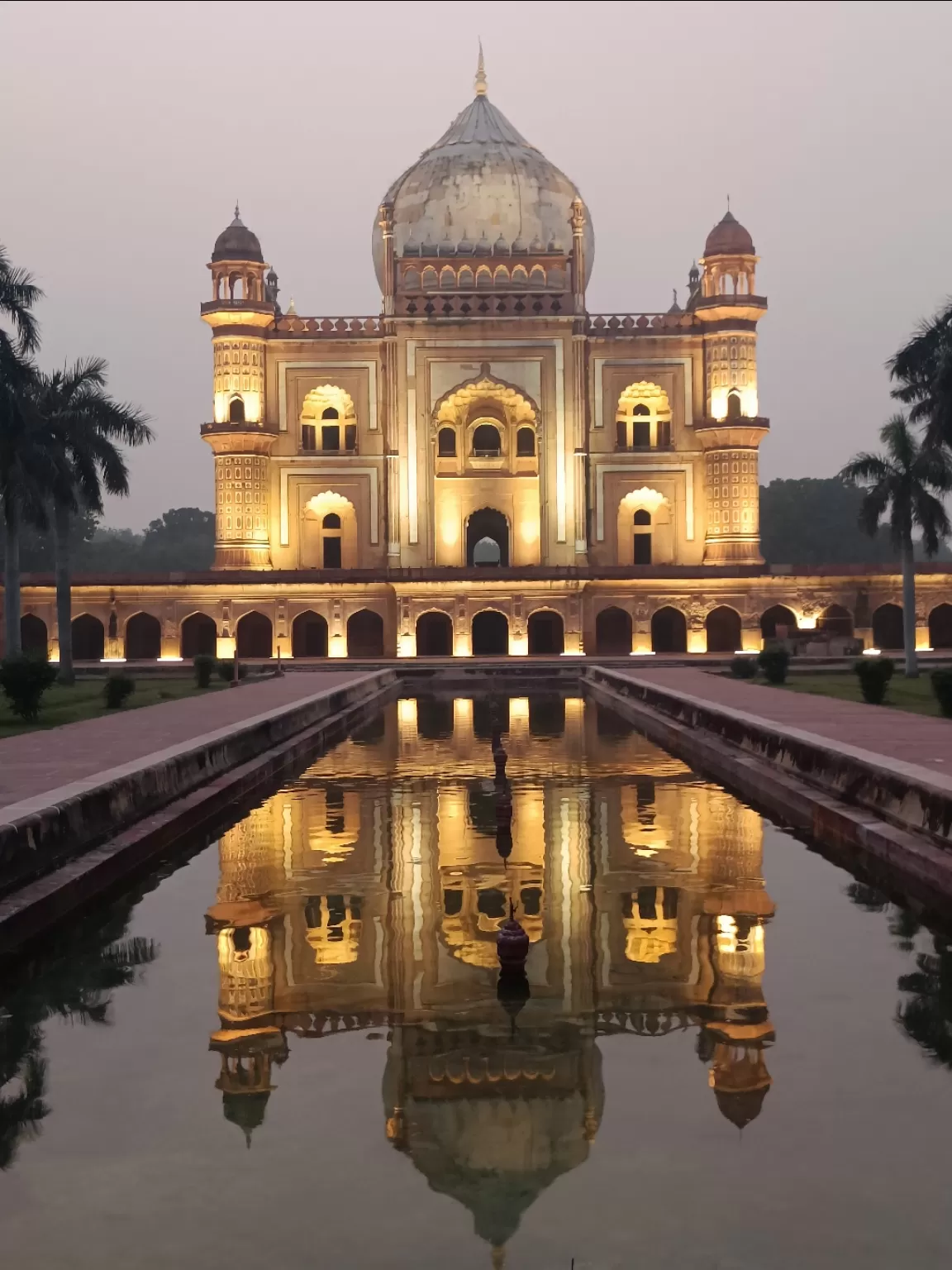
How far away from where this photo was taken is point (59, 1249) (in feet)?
9.81

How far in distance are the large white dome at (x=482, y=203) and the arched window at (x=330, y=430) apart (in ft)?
14.7

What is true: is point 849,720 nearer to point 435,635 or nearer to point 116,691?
point 116,691

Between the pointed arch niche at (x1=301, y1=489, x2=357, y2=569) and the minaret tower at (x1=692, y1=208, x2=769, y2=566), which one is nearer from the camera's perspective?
the minaret tower at (x1=692, y1=208, x2=769, y2=566)

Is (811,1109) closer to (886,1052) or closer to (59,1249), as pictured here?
(886,1052)

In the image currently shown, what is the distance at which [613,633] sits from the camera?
3572 cm

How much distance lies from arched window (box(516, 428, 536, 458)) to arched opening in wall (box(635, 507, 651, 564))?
3.41 meters

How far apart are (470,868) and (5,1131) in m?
3.76

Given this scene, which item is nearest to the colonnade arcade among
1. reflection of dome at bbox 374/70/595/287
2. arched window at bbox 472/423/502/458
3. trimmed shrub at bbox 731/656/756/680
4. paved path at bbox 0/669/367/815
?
arched window at bbox 472/423/502/458

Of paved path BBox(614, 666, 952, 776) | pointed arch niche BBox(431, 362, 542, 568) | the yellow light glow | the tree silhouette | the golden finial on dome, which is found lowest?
the tree silhouette

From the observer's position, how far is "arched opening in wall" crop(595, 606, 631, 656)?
3553 cm

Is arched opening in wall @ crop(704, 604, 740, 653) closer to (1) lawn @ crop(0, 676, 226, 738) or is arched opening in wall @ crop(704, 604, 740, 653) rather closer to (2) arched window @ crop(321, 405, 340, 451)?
(2) arched window @ crop(321, 405, 340, 451)

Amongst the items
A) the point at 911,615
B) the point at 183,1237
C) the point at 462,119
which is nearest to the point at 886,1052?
the point at 183,1237

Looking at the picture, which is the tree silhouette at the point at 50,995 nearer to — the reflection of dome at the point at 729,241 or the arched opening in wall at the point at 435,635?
the arched opening in wall at the point at 435,635

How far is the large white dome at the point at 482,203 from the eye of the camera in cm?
3856
